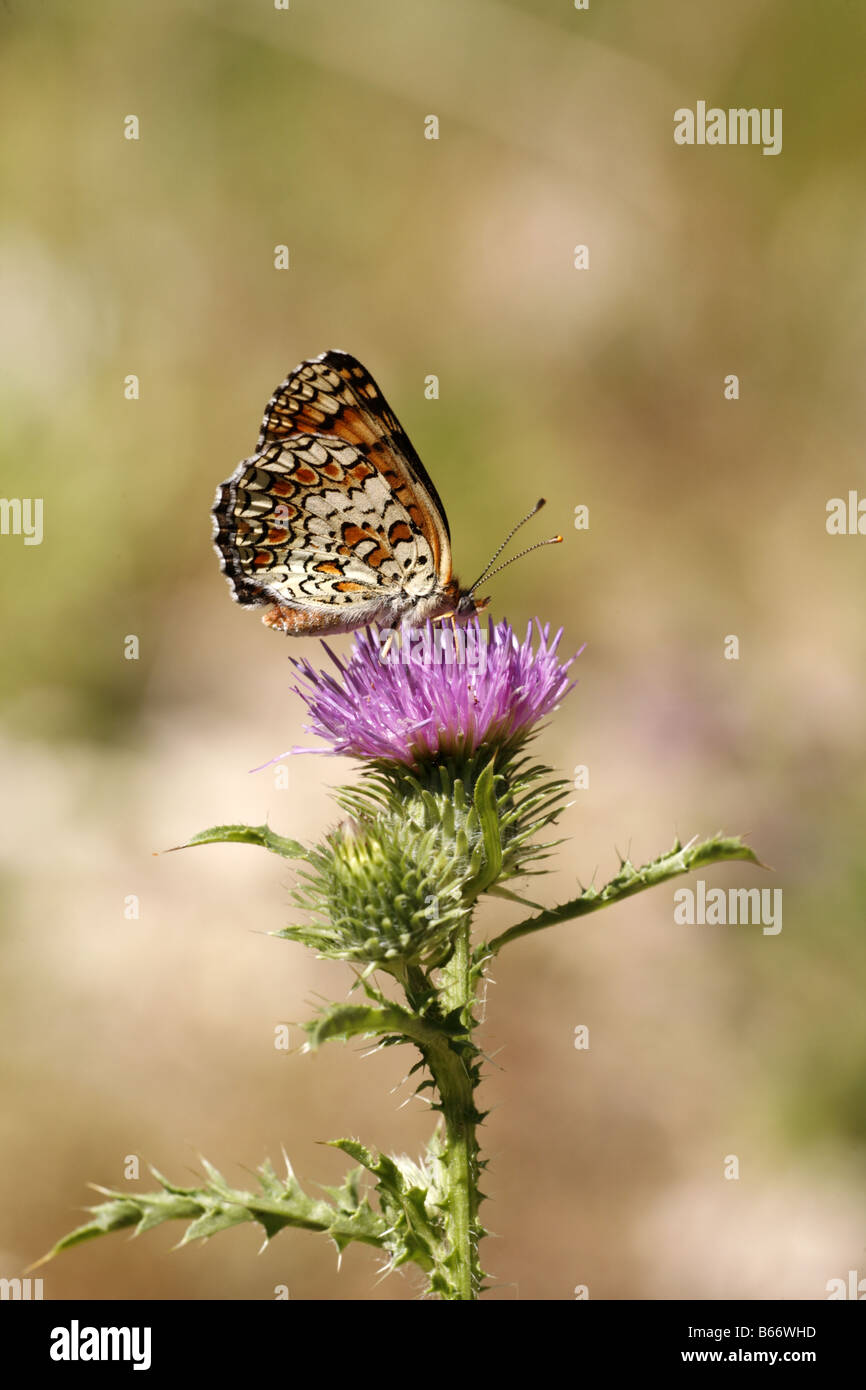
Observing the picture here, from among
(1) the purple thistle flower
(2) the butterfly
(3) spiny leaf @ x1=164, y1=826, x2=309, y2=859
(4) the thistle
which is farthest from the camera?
(2) the butterfly

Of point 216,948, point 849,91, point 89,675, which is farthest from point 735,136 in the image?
point 216,948

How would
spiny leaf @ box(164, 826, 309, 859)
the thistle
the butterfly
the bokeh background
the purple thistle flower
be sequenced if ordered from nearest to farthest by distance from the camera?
the thistle
spiny leaf @ box(164, 826, 309, 859)
the purple thistle flower
the butterfly
the bokeh background

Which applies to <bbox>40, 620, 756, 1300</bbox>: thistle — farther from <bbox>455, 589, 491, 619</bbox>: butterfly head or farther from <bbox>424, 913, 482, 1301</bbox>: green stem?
<bbox>455, 589, 491, 619</bbox>: butterfly head

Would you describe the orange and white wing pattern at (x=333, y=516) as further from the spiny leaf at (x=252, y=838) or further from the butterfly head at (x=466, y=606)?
the spiny leaf at (x=252, y=838)

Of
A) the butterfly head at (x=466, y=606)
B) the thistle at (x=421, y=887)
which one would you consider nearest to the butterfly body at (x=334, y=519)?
the butterfly head at (x=466, y=606)

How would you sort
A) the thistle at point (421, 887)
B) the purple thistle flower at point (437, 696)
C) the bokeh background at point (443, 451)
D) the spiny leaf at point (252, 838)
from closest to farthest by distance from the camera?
the thistle at point (421, 887), the spiny leaf at point (252, 838), the purple thistle flower at point (437, 696), the bokeh background at point (443, 451)

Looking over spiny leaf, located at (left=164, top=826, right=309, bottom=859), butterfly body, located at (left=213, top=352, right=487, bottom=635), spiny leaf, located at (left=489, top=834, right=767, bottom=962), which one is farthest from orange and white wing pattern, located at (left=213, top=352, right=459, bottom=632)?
spiny leaf, located at (left=489, top=834, right=767, bottom=962)
